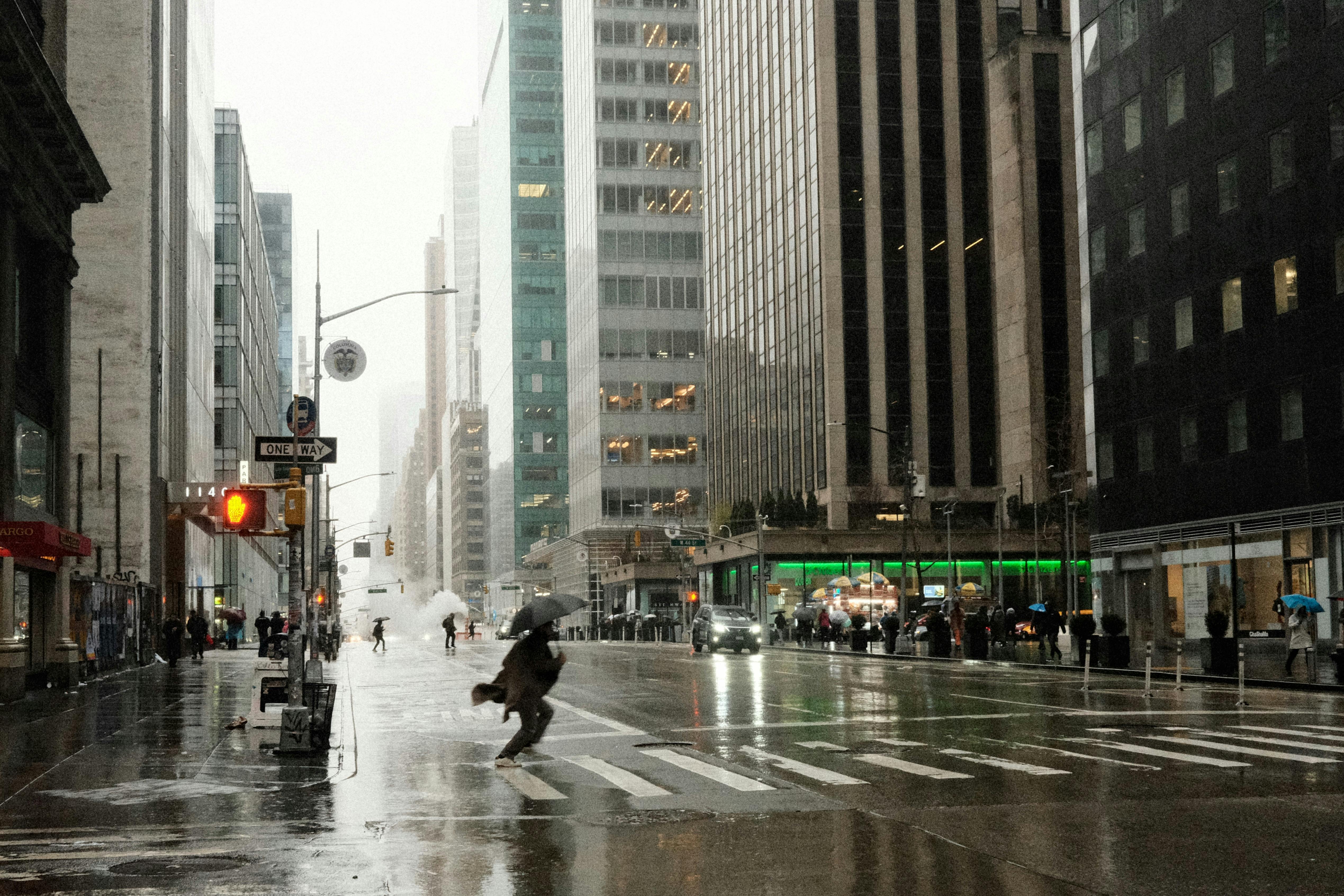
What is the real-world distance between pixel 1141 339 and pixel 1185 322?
9.39 ft

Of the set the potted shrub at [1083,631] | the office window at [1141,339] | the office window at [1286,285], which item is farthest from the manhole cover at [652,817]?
the office window at [1141,339]

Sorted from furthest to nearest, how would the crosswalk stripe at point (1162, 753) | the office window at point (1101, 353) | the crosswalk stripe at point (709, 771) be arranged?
the office window at point (1101, 353), the crosswalk stripe at point (1162, 753), the crosswalk stripe at point (709, 771)

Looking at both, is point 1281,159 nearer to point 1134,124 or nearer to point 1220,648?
point 1134,124

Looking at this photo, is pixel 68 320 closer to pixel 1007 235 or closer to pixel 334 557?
pixel 334 557

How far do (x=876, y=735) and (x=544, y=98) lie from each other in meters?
149

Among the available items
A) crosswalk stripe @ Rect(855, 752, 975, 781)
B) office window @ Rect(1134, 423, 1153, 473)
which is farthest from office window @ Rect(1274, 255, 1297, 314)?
crosswalk stripe @ Rect(855, 752, 975, 781)

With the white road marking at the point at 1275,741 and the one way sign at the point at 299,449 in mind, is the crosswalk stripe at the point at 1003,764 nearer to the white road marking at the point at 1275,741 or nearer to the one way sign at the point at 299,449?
the white road marking at the point at 1275,741

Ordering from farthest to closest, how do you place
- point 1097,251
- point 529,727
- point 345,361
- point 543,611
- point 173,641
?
point 1097,251 < point 173,641 < point 345,361 < point 529,727 < point 543,611

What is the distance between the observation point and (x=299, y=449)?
20469mm

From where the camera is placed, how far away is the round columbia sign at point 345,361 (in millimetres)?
29266

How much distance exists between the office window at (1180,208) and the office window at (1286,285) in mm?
5212

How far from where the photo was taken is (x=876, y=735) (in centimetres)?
1828

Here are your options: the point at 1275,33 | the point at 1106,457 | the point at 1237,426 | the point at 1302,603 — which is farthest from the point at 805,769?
the point at 1106,457

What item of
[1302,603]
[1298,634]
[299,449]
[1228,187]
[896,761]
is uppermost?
[1228,187]
